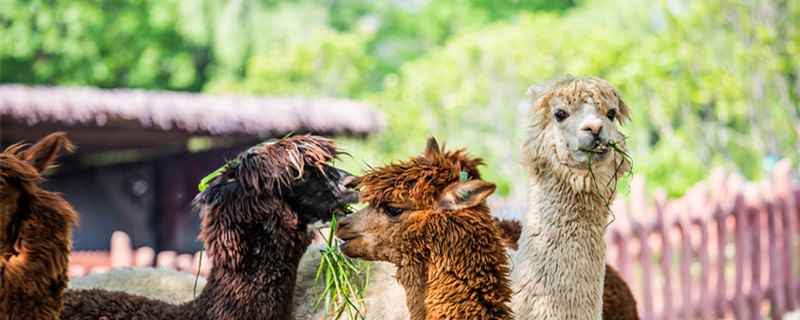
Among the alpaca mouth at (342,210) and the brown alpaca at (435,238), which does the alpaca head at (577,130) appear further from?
the alpaca mouth at (342,210)

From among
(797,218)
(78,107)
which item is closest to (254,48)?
(78,107)

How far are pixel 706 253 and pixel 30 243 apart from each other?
7999 mm

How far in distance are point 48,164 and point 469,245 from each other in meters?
1.58

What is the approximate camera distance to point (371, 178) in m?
3.85

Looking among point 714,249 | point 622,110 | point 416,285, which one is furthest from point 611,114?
point 714,249

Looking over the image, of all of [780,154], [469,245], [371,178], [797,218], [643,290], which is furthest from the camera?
[780,154]

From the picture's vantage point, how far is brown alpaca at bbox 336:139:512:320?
3.59 meters

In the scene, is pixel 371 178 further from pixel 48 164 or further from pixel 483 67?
pixel 483 67

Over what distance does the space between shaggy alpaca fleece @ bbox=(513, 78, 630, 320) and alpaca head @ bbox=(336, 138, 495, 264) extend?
46 centimetres

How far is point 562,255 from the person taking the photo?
159 inches

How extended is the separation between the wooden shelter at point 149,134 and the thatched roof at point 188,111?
0.04ft

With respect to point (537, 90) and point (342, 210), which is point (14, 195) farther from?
point (537, 90)

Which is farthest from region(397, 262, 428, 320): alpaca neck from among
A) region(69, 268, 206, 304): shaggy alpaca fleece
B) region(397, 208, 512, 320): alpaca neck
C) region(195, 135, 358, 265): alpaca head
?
region(69, 268, 206, 304): shaggy alpaca fleece

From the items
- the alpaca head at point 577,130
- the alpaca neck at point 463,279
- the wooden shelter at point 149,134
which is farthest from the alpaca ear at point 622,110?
the wooden shelter at point 149,134
